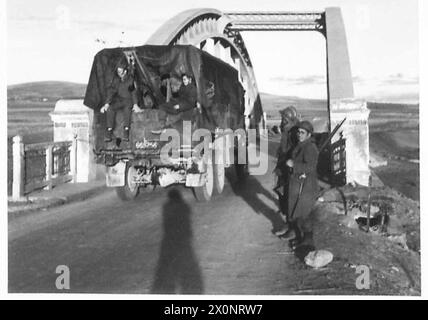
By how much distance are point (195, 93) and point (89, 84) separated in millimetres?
1797

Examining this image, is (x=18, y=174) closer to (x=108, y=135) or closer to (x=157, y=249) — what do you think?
(x=108, y=135)

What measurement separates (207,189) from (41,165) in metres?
3.62

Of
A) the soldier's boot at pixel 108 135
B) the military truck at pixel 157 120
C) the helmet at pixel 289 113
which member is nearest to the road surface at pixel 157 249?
the military truck at pixel 157 120

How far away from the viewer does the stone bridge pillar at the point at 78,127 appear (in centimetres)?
1111

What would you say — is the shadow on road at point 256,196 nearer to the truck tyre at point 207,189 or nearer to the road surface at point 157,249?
the road surface at point 157,249

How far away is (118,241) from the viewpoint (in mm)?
7152

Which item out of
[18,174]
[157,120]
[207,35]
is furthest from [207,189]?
[207,35]

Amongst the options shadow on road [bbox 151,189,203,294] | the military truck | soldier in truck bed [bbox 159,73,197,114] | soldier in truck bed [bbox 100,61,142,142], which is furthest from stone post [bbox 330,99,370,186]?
soldier in truck bed [bbox 100,61,142,142]

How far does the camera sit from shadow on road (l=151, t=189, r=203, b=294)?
5.86 meters

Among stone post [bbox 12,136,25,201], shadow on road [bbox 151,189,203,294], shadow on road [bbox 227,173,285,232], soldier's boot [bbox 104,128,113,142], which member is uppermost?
soldier's boot [bbox 104,128,113,142]

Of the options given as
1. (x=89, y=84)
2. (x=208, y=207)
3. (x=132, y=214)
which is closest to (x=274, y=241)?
(x=208, y=207)

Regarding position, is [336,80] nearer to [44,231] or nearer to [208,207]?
[208,207]

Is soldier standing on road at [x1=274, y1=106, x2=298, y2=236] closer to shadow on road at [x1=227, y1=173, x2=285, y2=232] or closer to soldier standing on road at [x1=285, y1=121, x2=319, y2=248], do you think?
shadow on road at [x1=227, y1=173, x2=285, y2=232]

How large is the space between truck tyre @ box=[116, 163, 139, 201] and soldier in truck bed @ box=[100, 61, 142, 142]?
3.00 ft
